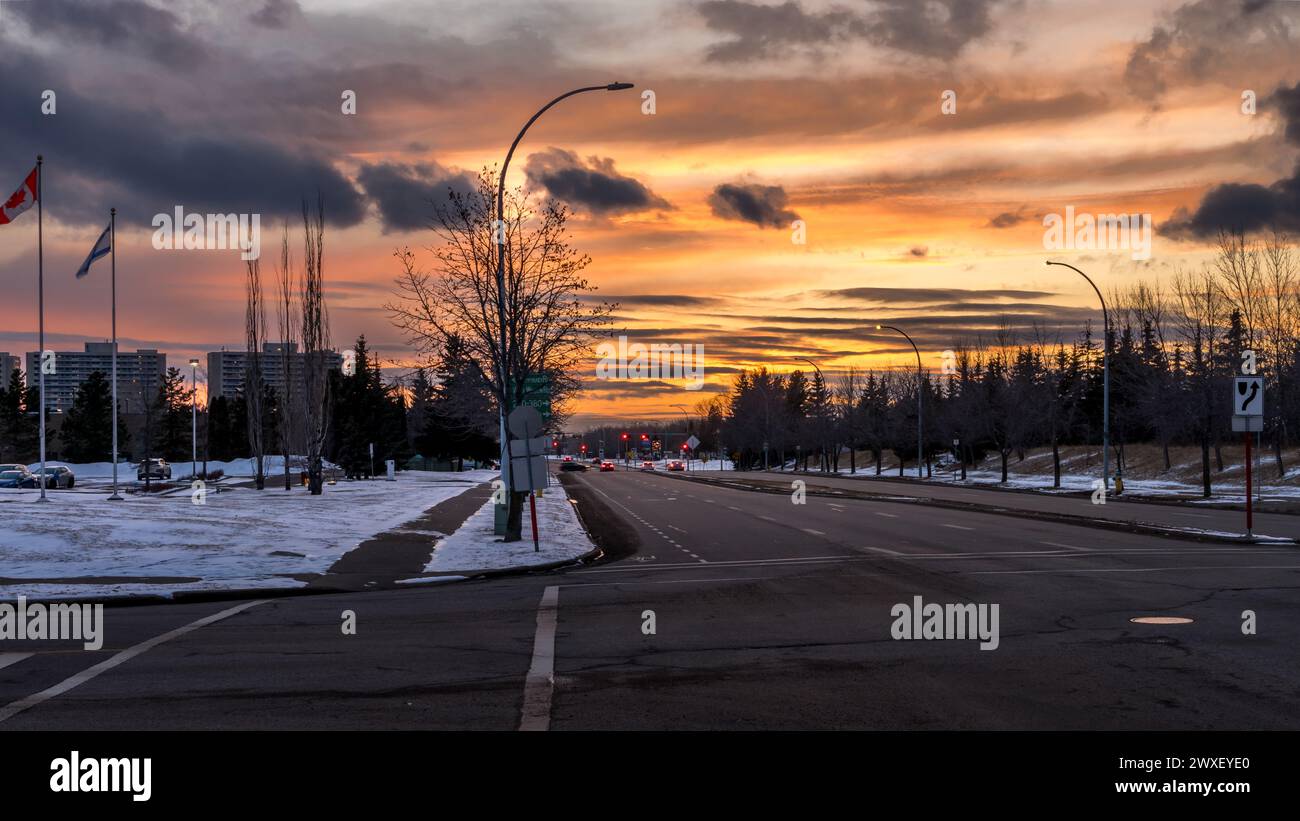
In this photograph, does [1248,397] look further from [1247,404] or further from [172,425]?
[172,425]

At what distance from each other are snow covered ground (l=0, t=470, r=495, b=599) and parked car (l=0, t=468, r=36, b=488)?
3086cm

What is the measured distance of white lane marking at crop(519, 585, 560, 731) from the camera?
8227 millimetres

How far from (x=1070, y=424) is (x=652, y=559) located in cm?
7377

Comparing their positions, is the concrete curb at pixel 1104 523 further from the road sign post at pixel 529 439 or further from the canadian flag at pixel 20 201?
the canadian flag at pixel 20 201

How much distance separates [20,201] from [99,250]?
5549 millimetres

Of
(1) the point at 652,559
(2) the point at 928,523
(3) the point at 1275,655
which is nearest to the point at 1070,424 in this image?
(2) the point at 928,523

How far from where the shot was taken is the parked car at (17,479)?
199ft

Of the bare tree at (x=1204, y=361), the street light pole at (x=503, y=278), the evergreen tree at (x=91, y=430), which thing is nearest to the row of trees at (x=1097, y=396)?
the bare tree at (x=1204, y=361)

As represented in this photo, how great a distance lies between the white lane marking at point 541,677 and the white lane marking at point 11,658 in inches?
191

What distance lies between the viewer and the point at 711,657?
1096 cm

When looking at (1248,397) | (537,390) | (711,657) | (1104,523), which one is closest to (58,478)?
(537,390)

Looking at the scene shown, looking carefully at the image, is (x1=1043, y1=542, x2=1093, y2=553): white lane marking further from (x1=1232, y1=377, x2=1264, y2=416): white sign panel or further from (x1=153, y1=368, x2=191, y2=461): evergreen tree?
(x1=153, y1=368, x2=191, y2=461): evergreen tree
